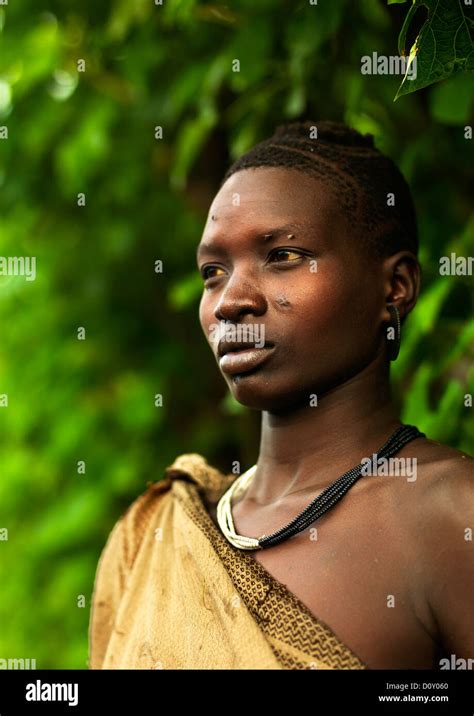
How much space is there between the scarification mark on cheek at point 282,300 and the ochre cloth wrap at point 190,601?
1.70ft

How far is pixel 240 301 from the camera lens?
2.02 m

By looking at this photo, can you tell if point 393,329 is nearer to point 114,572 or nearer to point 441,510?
point 441,510

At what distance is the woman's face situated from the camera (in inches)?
79.3

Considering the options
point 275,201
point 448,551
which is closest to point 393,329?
point 275,201

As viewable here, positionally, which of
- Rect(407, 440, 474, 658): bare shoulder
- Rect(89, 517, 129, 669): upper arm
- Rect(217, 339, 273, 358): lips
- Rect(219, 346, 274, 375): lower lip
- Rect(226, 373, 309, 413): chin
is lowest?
Rect(89, 517, 129, 669): upper arm

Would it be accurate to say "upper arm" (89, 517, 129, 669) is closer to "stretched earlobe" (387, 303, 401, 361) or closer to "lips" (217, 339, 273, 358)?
"lips" (217, 339, 273, 358)

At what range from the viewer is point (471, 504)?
1.82 m

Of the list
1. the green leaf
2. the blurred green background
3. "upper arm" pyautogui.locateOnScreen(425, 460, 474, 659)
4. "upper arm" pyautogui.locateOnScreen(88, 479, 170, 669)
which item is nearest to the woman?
"upper arm" pyautogui.locateOnScreen(425, 460, 474, 659)

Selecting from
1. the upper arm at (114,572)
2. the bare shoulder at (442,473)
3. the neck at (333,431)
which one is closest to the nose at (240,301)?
the neck at (333,431)

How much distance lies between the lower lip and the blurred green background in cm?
135

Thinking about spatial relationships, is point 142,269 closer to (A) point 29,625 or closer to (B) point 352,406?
(A) point 29,625

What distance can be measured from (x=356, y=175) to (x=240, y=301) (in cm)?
40

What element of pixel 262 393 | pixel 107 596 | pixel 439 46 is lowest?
pixel 107 596
